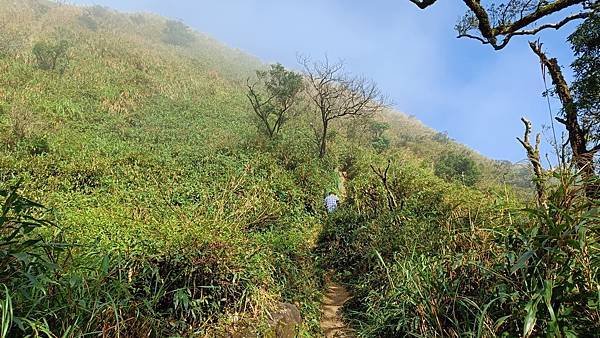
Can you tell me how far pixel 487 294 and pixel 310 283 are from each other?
3.95 meters

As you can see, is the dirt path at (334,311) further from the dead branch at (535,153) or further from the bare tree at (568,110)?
the bare tree at (568,110)

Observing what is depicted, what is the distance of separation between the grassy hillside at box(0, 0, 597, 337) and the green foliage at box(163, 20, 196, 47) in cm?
1642

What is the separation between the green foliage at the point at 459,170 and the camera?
617 inches

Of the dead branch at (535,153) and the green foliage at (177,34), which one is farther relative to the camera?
the green foliage at (177,34)

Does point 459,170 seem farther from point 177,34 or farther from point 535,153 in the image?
point 177,34

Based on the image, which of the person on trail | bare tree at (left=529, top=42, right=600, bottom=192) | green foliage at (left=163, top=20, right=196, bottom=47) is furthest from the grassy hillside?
green foliage at (left=163, top=20, right=196, bottom=47)

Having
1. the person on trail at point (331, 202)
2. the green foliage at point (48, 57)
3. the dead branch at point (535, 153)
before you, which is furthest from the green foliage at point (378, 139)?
the green foliage at point (48, 57)

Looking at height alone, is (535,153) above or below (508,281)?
above

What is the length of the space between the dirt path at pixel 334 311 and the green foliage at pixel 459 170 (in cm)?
1039

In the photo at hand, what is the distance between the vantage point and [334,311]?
615cm

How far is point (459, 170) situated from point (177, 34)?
118 ft

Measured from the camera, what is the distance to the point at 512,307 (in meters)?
2.50

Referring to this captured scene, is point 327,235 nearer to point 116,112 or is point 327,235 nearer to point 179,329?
point 179,329

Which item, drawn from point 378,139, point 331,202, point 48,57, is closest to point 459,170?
point 378,139
